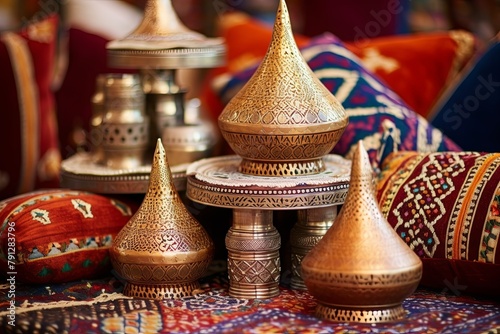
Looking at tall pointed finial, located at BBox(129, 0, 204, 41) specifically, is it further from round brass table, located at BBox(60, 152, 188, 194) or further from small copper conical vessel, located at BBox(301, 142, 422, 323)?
small copper conical vessel, located at BBox(301, 142, 422, 323)

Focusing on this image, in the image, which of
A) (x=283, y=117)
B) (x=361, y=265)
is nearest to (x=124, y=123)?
(x=283, y=117)

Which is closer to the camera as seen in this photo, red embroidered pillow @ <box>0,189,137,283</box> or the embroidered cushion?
red embroidered pillow @ <box>0,189,137,283</box>

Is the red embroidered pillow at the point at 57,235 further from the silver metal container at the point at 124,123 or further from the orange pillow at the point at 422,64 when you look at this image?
the orange pillow at the point at 422,64

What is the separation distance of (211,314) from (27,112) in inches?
37.6

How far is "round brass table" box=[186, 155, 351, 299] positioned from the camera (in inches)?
43.4

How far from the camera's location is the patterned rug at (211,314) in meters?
1.03

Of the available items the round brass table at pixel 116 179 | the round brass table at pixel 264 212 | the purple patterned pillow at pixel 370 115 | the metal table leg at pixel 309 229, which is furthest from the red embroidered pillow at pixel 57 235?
the purple patterned pillow at pixel 370 115

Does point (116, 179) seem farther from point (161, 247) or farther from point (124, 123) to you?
point (161, 247)

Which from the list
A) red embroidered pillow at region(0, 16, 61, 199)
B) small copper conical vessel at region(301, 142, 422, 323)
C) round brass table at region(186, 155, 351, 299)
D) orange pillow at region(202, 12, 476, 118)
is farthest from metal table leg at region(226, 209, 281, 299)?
red embroidered pillow at region(0, 16, 61, 199)

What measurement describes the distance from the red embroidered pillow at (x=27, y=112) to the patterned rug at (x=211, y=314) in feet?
2.41

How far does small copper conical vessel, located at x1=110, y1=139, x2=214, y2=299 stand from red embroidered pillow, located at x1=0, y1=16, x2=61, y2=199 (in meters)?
0.80

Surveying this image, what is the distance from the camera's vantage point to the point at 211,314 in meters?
1.10

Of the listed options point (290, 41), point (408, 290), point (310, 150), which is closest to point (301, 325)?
point (408, 290)

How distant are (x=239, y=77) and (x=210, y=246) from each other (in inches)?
19.9
